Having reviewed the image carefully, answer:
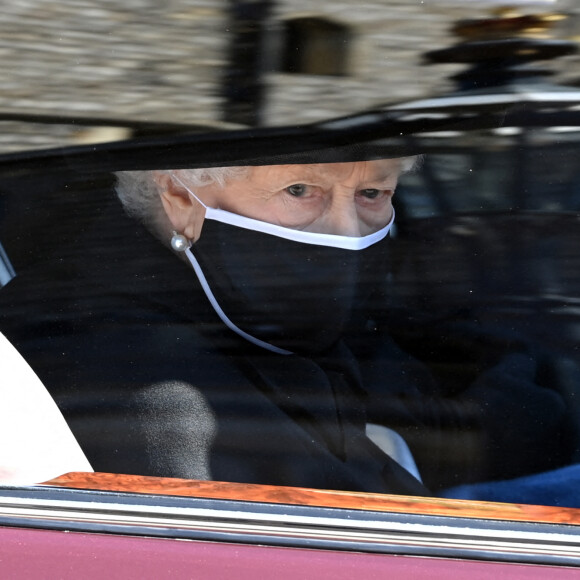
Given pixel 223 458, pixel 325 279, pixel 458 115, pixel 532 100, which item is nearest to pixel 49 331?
pixel 223 458

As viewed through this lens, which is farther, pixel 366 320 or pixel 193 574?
pixel 366 320

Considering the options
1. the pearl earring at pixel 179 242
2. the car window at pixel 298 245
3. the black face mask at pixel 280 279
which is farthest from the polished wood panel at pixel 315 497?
the pearl earring at pixel 179 242

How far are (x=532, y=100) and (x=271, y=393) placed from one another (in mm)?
664

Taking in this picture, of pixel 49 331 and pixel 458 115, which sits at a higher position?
pixel 458 115

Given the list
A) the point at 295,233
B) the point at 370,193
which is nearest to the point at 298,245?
the point at 295,233

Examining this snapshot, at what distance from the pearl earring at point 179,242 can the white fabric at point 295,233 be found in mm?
67

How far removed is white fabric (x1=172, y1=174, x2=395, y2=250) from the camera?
1.70 m

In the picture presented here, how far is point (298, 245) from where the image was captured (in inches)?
66.4

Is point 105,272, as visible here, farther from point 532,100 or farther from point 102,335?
point 532,100

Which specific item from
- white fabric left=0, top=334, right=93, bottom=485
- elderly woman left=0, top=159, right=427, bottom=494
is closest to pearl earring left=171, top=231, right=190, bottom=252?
elderly woman left=0, top=159, right=427, bottom=494

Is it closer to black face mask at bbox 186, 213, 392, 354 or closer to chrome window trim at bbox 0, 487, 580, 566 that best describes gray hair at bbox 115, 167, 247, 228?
black face mask at bbox 186, 213, 392, 354

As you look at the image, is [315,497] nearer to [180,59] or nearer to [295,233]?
[295,233]

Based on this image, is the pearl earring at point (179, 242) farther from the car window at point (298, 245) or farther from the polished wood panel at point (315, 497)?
the polished wood panel at point (315, 497)

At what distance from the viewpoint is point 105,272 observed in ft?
5.29
